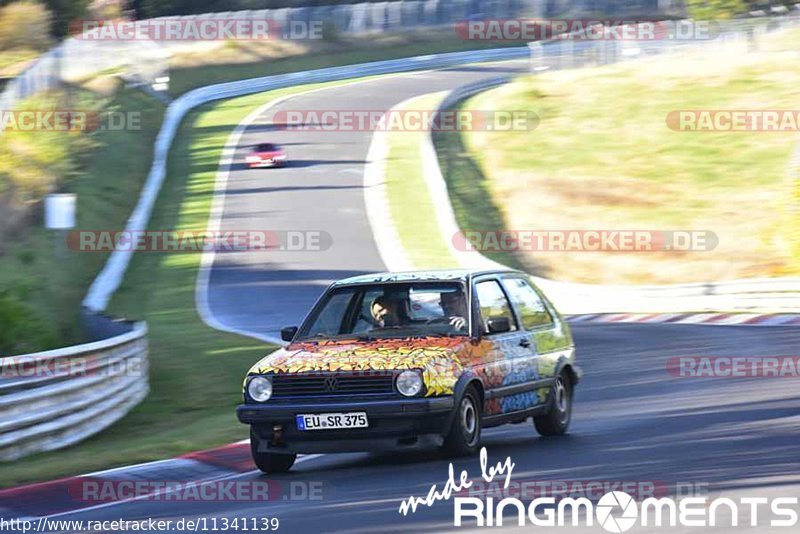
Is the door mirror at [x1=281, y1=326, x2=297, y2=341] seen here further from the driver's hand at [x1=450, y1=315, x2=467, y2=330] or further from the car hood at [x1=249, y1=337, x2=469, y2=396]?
the driver's hand at [x1=450, y1=315, x2=467, y2=330]

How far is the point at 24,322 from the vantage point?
15.5 metres

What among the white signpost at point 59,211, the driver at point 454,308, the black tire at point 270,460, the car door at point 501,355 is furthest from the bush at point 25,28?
the black tire at point 270,460

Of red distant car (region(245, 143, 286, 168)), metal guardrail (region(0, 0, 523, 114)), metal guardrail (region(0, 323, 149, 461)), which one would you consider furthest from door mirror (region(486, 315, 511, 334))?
metal guardrail (region(0, 0, 523, 114))

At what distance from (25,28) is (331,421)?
45.8 metres

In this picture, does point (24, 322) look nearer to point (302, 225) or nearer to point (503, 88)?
point (302, 225)

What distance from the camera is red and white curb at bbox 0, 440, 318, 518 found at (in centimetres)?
956

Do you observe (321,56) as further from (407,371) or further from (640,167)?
(407,371)

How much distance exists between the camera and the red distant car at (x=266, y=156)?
46.2 meters

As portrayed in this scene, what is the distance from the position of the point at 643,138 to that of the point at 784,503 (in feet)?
124

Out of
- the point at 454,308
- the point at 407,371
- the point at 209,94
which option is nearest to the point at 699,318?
the point at 454,308

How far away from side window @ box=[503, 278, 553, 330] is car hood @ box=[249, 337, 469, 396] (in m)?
1.28

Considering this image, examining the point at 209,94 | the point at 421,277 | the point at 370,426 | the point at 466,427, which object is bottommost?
the point at 209,94

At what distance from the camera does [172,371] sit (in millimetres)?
18719

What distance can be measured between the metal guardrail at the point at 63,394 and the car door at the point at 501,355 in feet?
14.1
